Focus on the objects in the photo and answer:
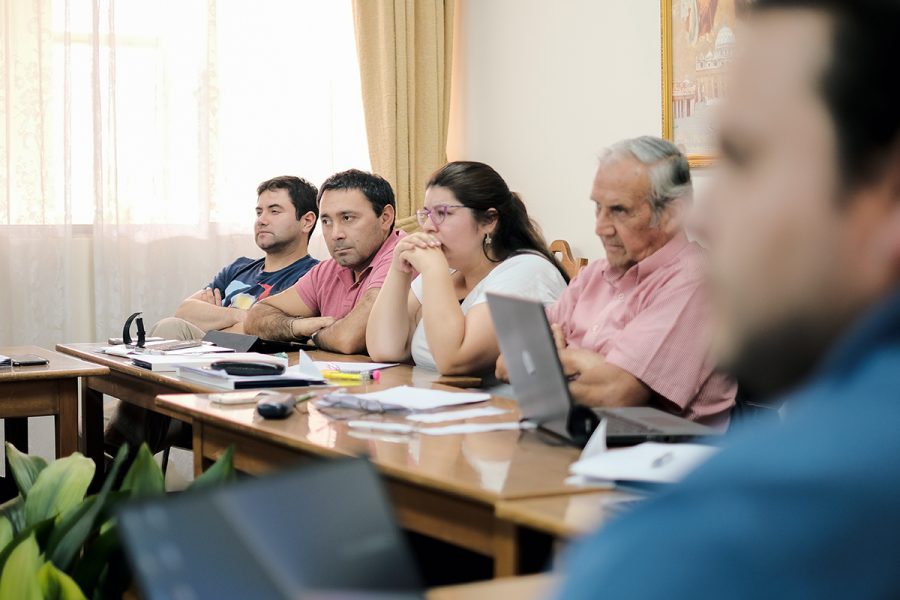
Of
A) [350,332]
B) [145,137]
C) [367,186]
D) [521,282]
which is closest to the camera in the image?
[521,282]

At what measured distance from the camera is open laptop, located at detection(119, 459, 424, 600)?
641 mm

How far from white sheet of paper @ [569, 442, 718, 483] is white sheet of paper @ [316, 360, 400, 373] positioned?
3.97 ft

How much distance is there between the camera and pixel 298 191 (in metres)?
4.20

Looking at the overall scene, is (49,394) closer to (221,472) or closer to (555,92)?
(221,472)

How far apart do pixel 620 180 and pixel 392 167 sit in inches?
104

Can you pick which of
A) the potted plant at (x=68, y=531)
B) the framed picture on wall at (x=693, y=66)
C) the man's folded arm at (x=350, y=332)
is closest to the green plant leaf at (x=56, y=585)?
the potted plant at (x=68, y=531)

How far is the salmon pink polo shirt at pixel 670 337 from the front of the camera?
2230 mm

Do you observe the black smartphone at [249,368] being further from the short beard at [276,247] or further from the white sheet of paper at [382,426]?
the short beard at [276,247]

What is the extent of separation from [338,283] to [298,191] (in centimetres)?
63

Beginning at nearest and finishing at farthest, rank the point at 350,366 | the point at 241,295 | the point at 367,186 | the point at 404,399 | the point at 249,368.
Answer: the point at 404,399, the point at 249,368, the point at 350,366, the point at 367,186, the point at 241,295

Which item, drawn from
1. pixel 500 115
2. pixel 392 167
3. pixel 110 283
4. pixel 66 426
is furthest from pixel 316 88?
pixel 66 426

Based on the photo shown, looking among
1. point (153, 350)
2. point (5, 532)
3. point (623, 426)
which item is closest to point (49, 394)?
point (153, 350)

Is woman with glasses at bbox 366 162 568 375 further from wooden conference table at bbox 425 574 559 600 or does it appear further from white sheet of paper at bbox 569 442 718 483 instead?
wooden conference table at bbox 425 574 559 600

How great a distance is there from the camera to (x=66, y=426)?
9.73 feet
